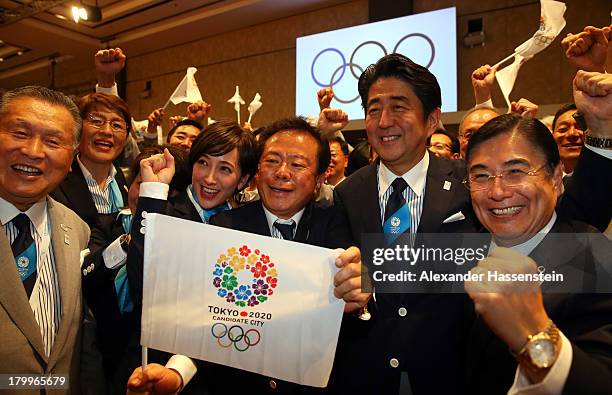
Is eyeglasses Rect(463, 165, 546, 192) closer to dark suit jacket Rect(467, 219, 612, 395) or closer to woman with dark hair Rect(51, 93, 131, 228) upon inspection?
dark suit jacket Rect(467, 219, 612, 395)

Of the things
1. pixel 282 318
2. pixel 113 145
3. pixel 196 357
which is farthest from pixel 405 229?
pixel 113 145

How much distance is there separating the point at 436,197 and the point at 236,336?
94 centimetres

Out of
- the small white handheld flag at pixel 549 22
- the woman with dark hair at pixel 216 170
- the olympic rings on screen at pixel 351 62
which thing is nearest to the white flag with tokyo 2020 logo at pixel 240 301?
the woman with dark hair at pixel 216 170

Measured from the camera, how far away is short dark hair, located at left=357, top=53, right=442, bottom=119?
192 centimetres

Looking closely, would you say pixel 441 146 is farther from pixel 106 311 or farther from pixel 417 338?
pixel 106 311

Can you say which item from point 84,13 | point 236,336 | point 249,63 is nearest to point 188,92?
point 236,336

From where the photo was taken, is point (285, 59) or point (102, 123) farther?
point (285, 59)

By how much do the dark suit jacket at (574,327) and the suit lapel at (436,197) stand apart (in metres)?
0.43

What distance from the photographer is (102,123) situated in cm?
283

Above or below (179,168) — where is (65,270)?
below

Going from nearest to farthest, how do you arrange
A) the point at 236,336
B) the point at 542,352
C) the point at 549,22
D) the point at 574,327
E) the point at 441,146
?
the point at 542,352 < the point at 574,327 < the point at 236,336 < the point at 549,22 < the point at 441,146

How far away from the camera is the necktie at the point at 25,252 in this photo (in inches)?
63.2

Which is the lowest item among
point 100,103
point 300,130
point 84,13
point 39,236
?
point 39,236

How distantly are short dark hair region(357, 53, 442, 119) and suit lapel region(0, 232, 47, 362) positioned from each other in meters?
1.59
